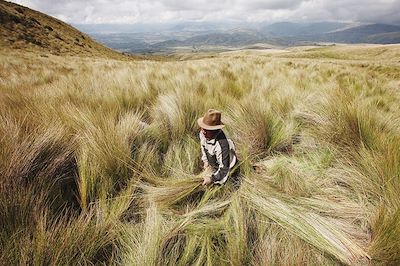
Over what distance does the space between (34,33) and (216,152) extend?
3861 cm

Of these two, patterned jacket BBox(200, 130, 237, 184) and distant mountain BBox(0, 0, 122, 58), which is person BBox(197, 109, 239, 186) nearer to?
patterned jacket BBox(200, 130, 237, 184)

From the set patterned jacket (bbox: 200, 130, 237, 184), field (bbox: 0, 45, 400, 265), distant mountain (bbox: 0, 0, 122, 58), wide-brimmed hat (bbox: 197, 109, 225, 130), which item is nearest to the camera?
field (bbox: 0, 45, 400, 265)

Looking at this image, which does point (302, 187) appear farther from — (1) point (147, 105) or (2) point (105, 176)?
(1) point (147, 105)

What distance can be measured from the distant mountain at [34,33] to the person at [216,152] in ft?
A: 100

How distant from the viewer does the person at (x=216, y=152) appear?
2398 millimetres

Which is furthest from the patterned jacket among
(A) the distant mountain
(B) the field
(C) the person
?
(A) the distant mountain

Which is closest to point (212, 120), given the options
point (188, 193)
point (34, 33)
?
point (188, 193)

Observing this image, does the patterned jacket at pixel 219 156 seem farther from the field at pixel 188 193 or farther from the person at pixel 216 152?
the field at pixel 188 193

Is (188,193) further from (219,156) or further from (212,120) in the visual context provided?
(212,120)

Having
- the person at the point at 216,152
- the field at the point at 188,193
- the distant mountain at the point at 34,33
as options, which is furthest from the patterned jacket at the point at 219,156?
the distant mountain at the point at 34,33

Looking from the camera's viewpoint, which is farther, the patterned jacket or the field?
the patterned jacket

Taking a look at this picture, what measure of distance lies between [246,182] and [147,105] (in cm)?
236

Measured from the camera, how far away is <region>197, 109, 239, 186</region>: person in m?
2.40

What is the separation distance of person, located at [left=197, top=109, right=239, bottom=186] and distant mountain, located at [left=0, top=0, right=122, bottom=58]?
30.5 m
